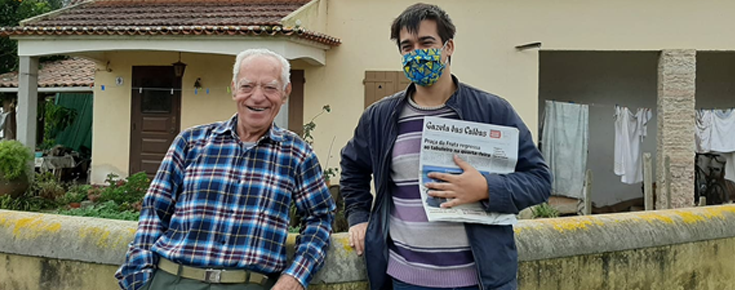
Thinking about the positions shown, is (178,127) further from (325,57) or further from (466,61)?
(466,61)

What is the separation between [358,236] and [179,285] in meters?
0.67

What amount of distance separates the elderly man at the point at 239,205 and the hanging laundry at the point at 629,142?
8.50 m

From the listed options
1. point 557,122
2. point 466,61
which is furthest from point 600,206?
point 466,61

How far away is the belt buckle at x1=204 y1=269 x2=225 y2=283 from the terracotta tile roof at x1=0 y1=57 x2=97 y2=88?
983 cm

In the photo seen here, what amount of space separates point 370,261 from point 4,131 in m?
14.8

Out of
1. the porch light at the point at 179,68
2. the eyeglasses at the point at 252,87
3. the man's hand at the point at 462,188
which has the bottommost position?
the man's hand at the point at 462,188

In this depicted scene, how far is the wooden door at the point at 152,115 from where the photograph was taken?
892 cm

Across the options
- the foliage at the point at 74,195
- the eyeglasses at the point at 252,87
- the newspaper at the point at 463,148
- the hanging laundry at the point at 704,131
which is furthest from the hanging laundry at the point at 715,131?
the foliage at the point at 74,195

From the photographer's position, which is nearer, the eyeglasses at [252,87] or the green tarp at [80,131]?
the eyeglasses at [252,87]

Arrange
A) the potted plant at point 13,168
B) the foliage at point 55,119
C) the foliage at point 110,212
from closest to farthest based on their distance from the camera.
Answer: the foliage at point 110,212 → the potted plant at point 13,168 → the foliage at point 55,119

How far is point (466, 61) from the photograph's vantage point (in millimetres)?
8336

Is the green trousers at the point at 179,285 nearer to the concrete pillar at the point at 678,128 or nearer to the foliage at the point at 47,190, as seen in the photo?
the foliage at the point at 47,190

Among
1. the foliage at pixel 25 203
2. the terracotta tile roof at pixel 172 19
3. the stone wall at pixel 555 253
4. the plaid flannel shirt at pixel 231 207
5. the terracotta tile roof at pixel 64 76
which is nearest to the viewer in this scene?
the plaid flannel shirt at pixel 231 207

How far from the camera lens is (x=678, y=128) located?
26.8 ft
